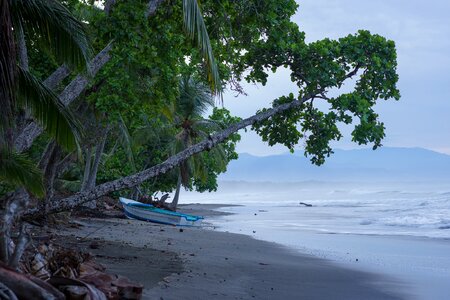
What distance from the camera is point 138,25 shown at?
8.29 m

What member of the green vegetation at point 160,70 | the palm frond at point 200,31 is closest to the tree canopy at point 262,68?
the green vegetation at point 160,70

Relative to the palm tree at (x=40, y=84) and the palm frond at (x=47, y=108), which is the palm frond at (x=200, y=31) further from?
the palm frond at (x=47, y=108)

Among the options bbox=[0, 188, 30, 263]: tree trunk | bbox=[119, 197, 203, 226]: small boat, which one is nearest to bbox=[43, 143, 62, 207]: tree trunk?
bbox=[0, 188, 30, 263]: tree trunk

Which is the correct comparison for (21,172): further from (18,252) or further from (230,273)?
(230,273)

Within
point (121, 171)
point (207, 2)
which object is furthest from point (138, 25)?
point (121, 171)

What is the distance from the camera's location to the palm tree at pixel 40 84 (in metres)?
5.82

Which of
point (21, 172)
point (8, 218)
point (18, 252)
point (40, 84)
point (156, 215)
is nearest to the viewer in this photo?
point (18, 252)

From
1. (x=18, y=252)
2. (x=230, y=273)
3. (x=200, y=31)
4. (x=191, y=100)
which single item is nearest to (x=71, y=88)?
(x=200, y=31)

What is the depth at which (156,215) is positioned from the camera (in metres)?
20.7

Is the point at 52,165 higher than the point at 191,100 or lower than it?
lower

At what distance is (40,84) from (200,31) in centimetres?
211

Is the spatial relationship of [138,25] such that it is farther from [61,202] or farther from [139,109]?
[139,109]

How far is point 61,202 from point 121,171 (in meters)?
24.9

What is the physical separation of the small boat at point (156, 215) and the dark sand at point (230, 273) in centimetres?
764
